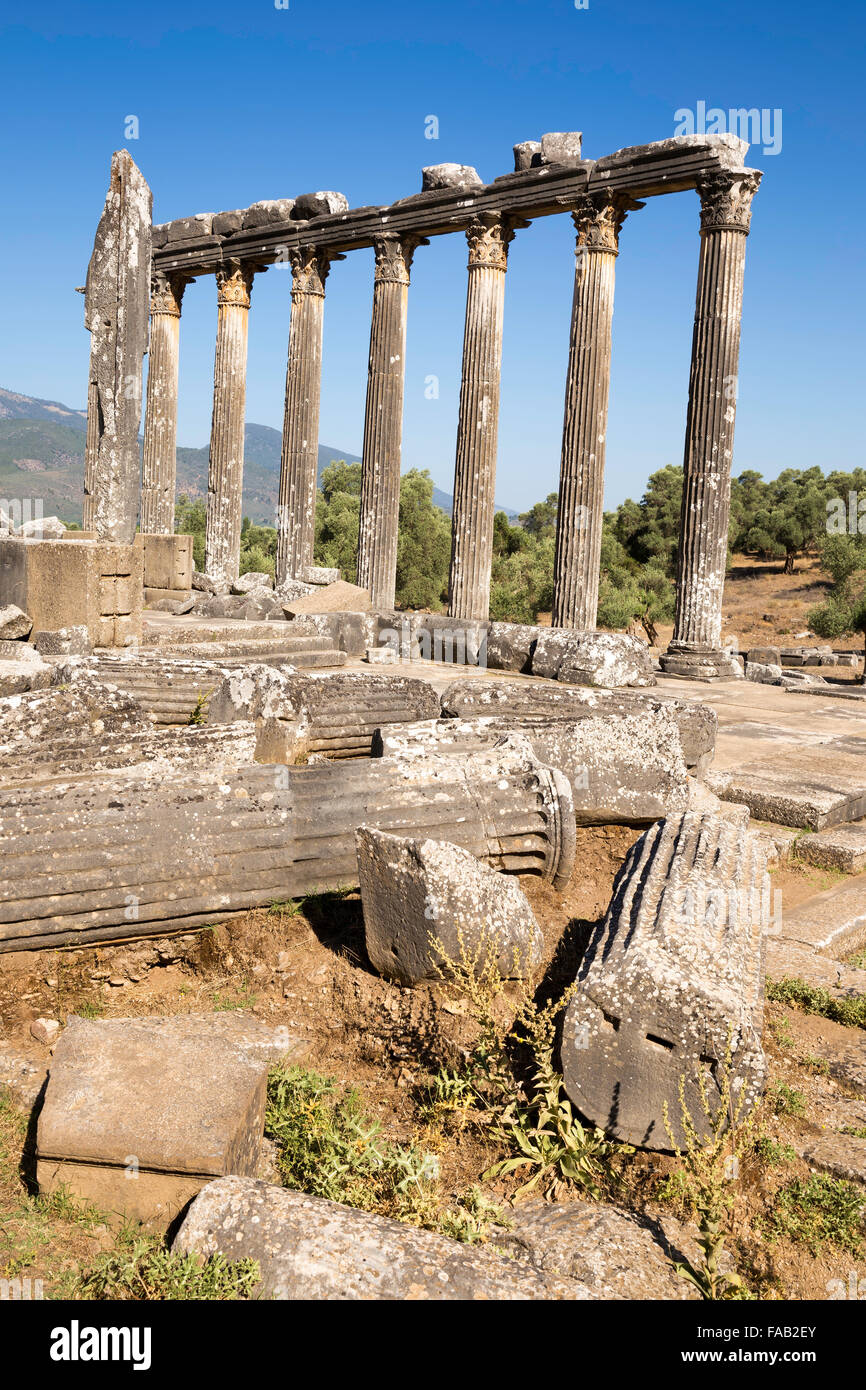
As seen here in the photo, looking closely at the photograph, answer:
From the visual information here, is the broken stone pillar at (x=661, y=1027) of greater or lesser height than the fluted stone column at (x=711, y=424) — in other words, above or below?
below

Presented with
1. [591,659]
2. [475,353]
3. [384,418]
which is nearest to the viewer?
[591,659]

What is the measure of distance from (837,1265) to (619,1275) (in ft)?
2.20

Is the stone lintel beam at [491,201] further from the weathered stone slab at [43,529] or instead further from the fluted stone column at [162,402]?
the weathered stone slab at [43,529]

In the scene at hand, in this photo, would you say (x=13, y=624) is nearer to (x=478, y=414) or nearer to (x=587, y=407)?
(x=587, y=407)

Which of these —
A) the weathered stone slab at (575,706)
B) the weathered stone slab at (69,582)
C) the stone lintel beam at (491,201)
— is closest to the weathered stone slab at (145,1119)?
the weathered stone slab at (575,706)

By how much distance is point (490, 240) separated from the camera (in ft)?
54.8

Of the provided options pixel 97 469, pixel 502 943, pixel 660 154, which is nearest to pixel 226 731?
pixel 502 943

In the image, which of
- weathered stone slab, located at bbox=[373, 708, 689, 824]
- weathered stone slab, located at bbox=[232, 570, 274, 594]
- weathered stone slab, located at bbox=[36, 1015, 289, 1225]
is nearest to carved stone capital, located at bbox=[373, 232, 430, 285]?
weathered stone slab, located at bbox=[232, 570, 274, 594]

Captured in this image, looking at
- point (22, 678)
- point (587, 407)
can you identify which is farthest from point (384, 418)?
point (22, 678)

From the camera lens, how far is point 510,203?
16.2 meters

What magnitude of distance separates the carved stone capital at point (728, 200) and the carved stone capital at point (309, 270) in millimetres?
7950

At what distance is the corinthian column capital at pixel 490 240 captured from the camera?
16.6m

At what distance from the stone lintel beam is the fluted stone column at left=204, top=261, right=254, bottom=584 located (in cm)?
69

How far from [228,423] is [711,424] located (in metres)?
10.7
